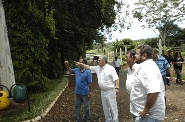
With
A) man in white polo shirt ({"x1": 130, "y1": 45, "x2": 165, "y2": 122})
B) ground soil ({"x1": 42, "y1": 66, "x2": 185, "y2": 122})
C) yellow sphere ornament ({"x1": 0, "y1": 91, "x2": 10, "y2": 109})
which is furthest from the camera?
yellow sphere ornament ({"x1": 0, "y1": 91, "x2": 10, "y2": 109})

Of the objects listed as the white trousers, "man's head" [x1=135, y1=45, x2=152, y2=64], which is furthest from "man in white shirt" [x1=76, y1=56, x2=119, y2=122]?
"man's head" [x1=135, y1=45, x2=152, y2=64]

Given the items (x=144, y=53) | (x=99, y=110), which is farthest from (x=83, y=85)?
(x=144, y=53)

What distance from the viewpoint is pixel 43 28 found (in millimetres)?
11328

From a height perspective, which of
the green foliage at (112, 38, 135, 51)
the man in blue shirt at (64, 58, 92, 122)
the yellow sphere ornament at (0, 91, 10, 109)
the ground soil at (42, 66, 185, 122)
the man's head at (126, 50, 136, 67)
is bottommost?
the ground soil at (42, 66, 185, 122)

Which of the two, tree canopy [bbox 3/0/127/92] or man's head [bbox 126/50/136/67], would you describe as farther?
tree canopy [bbox 3/0/127/92]

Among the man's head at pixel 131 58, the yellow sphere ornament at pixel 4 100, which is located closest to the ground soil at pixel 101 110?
the yellow sphere ornament at pixel 4 100

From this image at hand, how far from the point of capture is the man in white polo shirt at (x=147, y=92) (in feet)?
9.56

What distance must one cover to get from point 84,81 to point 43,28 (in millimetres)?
6206

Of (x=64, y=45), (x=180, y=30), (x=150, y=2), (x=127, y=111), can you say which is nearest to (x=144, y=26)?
(x=150, y=2)

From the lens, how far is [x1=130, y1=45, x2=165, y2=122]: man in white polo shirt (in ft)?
9.56

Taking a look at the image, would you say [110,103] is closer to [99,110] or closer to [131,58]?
[131,58]

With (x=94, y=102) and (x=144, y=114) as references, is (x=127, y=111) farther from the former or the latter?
(x=144, y=114)

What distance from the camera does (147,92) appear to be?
2932 mm

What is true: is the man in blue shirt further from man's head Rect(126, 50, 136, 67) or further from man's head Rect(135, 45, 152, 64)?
man's head Rect(135, 45, 152, 64)
